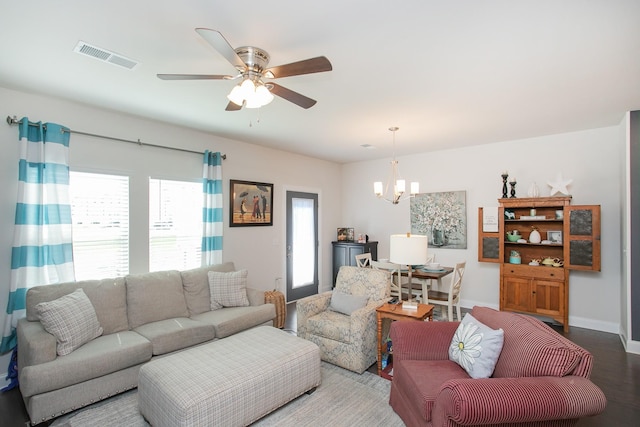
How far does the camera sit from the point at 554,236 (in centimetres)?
444

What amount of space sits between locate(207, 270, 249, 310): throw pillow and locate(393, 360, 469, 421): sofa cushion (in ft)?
6.85

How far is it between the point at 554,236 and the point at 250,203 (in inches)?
174

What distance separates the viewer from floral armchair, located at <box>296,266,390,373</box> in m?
2.99

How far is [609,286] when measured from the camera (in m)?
4.11

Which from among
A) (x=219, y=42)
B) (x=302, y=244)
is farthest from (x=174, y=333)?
(x=302, y=244)

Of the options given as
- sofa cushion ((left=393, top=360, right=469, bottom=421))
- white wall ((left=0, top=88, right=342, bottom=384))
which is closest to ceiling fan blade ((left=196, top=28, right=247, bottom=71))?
sofa cushion ((left=393, top=360, right=469, bottom=421))

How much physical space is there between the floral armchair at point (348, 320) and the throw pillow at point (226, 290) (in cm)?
81

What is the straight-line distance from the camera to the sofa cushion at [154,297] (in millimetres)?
3225

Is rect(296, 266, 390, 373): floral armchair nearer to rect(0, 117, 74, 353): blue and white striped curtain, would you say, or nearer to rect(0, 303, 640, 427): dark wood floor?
rect(0, 303, 640, 427): dark wood floor

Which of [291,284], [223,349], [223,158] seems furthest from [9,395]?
[291,284]

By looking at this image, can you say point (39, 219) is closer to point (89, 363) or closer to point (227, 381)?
point (89, 363)

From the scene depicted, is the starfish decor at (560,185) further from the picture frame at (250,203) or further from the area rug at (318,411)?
the picture frame at (250,203)

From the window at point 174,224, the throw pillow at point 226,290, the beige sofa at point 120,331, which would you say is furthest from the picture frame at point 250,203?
the throw pillow at point 226,290

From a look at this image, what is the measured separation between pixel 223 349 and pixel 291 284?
301cm
